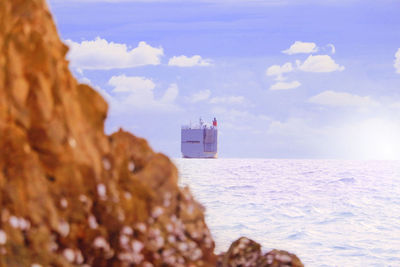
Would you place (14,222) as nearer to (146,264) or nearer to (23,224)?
(23,224)

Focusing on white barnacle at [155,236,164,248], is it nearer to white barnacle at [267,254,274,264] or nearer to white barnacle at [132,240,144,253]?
white barnacle at [132,240,144,253]

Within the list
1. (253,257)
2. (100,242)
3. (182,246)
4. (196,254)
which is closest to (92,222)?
(100,242)

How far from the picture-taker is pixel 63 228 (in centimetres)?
314

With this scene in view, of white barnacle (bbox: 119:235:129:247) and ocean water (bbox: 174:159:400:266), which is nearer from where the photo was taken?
white barnacle (bbox: 119:235:129:247)

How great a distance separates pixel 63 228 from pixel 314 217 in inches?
547

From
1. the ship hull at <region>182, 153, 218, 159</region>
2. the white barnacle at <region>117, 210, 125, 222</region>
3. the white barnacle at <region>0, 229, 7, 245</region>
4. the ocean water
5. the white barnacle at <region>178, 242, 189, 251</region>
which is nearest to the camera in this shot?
the white barnacle at <region>0, 229, 7, 245</region>

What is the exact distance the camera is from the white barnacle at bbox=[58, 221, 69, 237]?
3.13 meters

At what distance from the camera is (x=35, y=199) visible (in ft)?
10.1

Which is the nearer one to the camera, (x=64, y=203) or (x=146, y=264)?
(x=64, y=203)

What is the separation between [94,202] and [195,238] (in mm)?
845

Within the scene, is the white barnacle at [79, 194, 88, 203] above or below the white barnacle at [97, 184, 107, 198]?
below

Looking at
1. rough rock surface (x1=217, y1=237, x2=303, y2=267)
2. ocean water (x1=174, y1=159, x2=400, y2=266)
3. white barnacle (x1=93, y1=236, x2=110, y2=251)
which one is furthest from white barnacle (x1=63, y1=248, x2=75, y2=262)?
rough rock surface (x1=217, y1=237, x2=303, y2=267)

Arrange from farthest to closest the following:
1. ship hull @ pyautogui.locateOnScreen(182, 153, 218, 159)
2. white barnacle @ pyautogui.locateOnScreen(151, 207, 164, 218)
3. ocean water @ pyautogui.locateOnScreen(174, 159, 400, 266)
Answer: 1. ship hull @ pyautogui.locateOnScreen(182, 153, 218, 159)
2. ocean water @ pyautogui.locateOnScreen(174, 159, 400, 266)
3. white barnacle @ pyautogui.locateOnScreen(151, 207, 164, 218)

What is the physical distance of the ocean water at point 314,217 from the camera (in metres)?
11.7
